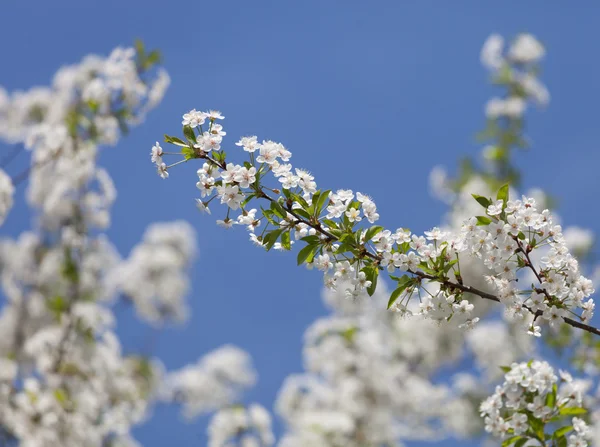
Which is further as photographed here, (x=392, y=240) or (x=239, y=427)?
(x=239, y=427)

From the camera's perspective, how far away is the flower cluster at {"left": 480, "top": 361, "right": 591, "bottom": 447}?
3.49 m

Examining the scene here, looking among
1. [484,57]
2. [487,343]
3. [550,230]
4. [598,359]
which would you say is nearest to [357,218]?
[550,230]

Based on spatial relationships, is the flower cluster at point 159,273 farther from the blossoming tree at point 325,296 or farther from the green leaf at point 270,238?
the green leaf at point 270,238

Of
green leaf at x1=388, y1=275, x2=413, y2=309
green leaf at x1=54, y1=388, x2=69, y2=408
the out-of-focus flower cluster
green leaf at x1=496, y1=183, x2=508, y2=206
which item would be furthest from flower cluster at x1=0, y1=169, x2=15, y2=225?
green leaf at x1=496, y1=183, x2=508, y2=206

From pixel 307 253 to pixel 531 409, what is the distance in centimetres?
145

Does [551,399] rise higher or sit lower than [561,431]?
higher

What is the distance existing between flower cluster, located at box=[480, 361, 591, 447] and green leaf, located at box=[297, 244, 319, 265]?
4.15 ft

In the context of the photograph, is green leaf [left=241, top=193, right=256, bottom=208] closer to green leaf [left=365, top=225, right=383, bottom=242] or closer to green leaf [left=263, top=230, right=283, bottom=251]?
green leaf [left=263, top=230, right=283, bottom=251]

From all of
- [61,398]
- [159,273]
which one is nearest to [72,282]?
[61,398]

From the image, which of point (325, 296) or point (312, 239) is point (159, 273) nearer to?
point (325, 296)

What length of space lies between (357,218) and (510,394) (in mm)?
1326

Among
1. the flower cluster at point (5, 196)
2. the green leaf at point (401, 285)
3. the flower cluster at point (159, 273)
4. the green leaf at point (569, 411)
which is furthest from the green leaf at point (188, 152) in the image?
the flower cluster at point (159, 273)

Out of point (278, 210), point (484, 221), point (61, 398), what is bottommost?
point (278, 210)

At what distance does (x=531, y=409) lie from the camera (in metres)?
3.56
